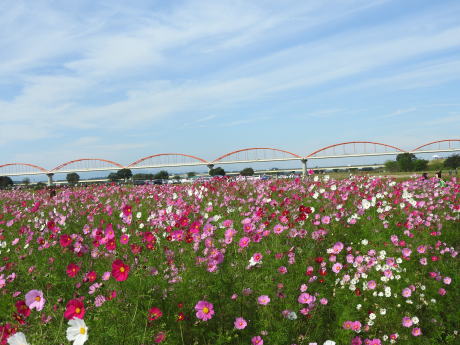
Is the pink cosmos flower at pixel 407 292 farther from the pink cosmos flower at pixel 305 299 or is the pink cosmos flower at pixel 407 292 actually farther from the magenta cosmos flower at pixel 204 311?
the magenta cosmos flower at pixel 204 311

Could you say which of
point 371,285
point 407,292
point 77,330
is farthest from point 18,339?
point 407,292

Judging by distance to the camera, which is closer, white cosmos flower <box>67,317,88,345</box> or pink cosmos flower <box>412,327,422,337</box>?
white cosmos flower <box>67,317,88,345</box>

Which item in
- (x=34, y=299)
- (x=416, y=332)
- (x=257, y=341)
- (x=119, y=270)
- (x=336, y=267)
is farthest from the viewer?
(x=336, y=267)

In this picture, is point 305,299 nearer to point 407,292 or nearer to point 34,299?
point 407,292

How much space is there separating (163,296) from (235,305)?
2.18 ft

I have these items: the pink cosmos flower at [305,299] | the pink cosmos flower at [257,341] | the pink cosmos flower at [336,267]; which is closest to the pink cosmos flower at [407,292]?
the pink cosmos flower at [336,267]

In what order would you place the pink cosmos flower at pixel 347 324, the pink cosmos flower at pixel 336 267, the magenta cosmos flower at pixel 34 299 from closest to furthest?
Answer: the magenta cosmos flower at pixel 34 299 < the pink cosmos flower at pixel 347 324 < the pink cosmos flower at pixel 336 267

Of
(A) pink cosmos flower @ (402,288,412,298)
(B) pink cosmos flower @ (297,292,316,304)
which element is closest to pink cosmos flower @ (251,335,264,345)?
(B) pink cosmos flower @ (297,292,316,304)

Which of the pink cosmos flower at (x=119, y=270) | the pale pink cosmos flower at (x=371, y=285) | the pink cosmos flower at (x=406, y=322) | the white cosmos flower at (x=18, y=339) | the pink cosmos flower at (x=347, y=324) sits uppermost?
the pink cosmos flower at (x=119, y=270)

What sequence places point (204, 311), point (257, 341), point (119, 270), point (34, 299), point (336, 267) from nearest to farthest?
1. point (34, 299)
2. point (119, 270)
3. point (204, 311)
4. point (257, 341)
5. point (336, 267)

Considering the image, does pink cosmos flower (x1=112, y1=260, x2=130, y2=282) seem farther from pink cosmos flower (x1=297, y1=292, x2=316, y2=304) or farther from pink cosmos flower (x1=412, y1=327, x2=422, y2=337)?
pink cosmos flower (x1=412, y1=327, x2=422, y2=337)

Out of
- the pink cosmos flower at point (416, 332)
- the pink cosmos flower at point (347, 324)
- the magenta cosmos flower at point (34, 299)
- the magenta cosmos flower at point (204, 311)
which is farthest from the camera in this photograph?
the pink cosmos flower at point (416, 332)

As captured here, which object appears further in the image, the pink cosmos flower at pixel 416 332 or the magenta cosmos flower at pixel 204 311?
the pink cosmos flower at pixel 416 332

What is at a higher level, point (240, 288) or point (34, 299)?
point (34, 299)
